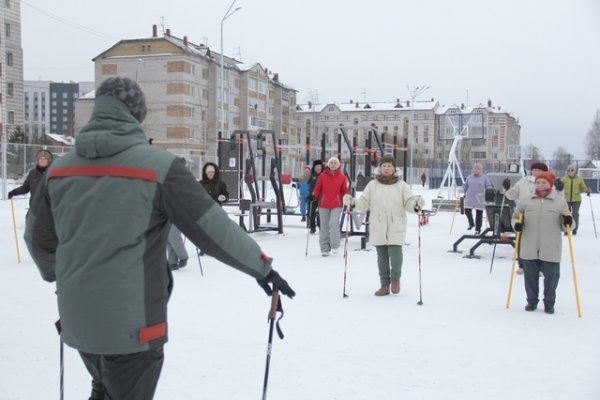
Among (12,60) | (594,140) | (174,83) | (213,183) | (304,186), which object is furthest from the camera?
(594,140)

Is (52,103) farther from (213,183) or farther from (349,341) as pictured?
(349,341)

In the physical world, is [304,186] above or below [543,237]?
above

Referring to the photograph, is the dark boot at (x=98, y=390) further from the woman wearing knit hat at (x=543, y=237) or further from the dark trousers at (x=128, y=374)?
the woman wearing knit hat at (x=543, y=237)

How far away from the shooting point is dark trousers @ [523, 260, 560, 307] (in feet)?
21.7

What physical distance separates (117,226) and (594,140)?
3123 inches

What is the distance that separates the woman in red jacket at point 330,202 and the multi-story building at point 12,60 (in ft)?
168

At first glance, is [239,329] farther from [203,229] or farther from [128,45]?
[128,45]

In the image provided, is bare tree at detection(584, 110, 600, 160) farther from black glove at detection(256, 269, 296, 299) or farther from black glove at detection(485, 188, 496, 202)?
black glove at detection(256, 269, 296, 299)

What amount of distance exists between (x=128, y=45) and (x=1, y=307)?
5706 cm

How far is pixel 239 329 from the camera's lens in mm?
5750

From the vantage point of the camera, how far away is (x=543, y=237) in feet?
21.8

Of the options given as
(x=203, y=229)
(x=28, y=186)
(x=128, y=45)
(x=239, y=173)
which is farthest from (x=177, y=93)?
(x=203, y=229)

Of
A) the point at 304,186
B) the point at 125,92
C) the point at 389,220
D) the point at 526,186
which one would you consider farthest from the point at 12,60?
the point at 125,92

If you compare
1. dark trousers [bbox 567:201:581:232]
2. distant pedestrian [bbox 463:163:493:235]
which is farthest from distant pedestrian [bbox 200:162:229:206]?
dark trousers [bbox 567:201:581:232]
